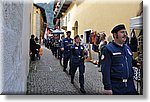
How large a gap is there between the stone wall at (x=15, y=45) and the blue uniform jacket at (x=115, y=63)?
596 millimetres

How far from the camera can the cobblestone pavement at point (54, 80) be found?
1977 millimetres

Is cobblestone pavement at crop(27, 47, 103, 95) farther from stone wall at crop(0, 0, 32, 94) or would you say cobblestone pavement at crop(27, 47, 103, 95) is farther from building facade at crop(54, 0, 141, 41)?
building facade at crop(54, 0, 141, 41)

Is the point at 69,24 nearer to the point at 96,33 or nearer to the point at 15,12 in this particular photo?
the point at 96,33

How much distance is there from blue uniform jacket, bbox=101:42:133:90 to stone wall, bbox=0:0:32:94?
0.60 m

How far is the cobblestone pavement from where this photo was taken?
1.98 metres

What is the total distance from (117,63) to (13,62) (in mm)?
777

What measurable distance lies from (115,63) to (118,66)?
39mm

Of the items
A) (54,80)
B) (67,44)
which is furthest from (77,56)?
(54,80)

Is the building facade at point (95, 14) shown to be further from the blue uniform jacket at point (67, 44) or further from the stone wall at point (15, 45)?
the stone wall at point (15, 45)

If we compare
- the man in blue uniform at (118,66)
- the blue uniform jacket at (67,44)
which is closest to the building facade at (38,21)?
the blue uniform jacket at (67,44)

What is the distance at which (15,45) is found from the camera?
157 centimetres

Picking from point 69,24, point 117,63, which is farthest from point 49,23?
point 117,63

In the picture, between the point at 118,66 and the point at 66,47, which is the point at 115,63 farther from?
the point at 66,47

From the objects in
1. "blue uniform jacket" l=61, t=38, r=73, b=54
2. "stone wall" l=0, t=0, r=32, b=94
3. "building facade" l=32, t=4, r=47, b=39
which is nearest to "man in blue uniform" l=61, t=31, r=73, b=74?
"blue uniform jacket" l=61, t=38, r=73, b=54
